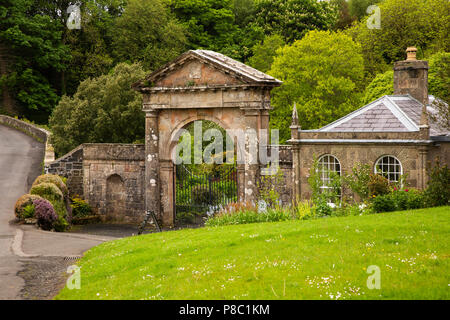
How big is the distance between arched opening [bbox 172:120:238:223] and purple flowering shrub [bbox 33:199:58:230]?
5.86m

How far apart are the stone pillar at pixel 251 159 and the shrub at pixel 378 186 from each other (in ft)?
18.5

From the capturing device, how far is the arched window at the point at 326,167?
21.6m

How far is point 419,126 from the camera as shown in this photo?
1991 cm

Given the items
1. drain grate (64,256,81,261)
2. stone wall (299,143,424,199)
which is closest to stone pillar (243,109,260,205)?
stone wall (299,143,424,199)

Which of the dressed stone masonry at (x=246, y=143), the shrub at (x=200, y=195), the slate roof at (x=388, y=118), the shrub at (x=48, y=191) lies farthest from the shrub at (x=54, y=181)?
the slate roof at (x=388, y=118)

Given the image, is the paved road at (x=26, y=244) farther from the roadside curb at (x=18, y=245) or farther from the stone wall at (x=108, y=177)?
the stone wall at (x=108, y=177)

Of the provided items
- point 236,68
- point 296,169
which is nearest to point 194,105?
point 236,68

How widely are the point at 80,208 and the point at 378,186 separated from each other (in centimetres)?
1483

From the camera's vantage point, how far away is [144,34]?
47188mm

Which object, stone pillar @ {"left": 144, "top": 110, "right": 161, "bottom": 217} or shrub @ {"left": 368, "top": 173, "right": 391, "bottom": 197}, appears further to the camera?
stone pillar @ {"left": 144, "top": 110, "right": 161, "bottom": 217}

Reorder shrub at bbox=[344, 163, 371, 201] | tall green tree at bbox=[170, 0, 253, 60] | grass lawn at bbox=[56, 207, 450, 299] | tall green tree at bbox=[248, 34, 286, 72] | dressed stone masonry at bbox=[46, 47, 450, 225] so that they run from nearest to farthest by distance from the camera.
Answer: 1. grass lawn at bbox=[56, 207, 450, 299]
2. shrub at bbox=[344, 163, 371, 201]
3. dressed stone masonry at bbox=[46, 47, 450, 225]
4. tall green tree at bbox=[248, 34, 286, 72]
5. tall green tree at bbox=[170, 0, 253, 60]

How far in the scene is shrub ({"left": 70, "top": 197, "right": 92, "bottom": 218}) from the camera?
27.3 meters

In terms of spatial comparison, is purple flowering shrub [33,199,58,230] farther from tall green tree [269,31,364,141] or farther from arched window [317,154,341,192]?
tall green tree [269,31,364,141]
